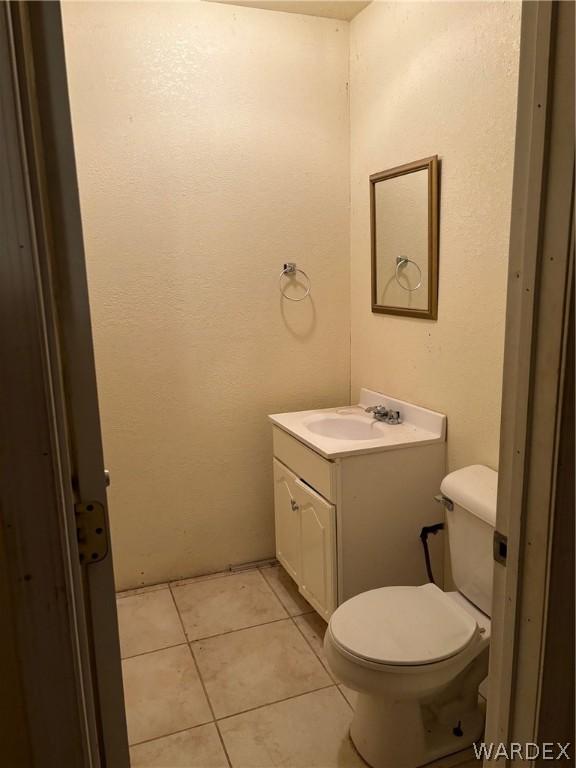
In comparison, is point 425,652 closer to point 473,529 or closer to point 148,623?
point 473,529

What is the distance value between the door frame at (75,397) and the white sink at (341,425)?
1.47 metres

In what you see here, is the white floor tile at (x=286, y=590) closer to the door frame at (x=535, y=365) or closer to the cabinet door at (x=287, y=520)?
the cabinet door at (x=287, y=520)

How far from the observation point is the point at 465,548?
6.01 ft

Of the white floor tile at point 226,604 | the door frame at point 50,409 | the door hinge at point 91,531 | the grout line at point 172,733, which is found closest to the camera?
the door frame at point 50,409

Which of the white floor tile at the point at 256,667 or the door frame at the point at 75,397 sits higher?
the door frame at the point at 75,397

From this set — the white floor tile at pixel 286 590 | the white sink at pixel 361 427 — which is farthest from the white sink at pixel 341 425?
the white floor tile at pixel 286 590

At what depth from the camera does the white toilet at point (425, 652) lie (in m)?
1.54

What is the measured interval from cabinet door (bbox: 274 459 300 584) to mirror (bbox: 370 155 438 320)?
2.75 feet

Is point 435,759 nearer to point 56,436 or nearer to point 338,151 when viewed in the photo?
point 56,436

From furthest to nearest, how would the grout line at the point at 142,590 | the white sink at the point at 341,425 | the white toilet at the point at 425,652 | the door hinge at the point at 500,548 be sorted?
the grout line at the point at 142,590, the white sink at the point at 341,425, the white toilet at the point at 425,652, the door hinge at the point at 500,548

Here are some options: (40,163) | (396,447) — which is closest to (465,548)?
(396,447)

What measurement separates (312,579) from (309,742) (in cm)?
61

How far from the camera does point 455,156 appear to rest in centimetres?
199

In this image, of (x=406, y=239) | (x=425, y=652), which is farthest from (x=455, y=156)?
(x=425, y=652)
